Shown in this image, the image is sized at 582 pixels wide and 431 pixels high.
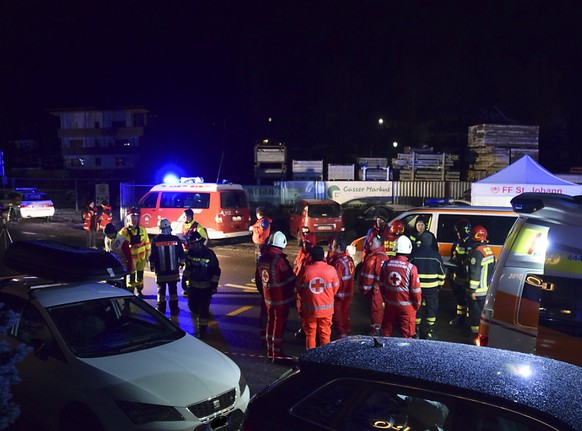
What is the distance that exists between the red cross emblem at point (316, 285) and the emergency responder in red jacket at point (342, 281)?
0.77 m

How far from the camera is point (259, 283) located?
26.0ft

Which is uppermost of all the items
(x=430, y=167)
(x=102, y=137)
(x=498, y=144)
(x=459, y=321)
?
(x=102, y=137)

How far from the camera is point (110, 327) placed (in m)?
5.46

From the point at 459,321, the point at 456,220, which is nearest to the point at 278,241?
the point at 459,321

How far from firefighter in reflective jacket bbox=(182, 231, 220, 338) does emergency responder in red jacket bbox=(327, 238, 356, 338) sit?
1777 mm

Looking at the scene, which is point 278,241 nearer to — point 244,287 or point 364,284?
point 364,284

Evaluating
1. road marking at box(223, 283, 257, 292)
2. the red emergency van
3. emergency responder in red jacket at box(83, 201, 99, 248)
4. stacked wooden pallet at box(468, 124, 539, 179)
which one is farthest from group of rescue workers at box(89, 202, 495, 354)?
stacked wooden pallet at box(468, 124, 539, 179)

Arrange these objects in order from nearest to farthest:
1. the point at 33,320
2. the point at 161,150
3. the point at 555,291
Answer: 1. the point at 555,291
2. the point at 33,320
3. the point at 161,150

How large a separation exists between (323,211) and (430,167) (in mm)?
9301

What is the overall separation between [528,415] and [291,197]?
22.9 metres

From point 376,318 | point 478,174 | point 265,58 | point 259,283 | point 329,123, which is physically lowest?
point 376,318

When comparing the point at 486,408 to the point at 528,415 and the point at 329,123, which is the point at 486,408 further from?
the point at 329,123

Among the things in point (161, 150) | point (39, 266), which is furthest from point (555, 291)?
point (161, 150)

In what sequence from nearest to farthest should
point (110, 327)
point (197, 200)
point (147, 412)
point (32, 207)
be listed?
1. point (147, 412)
2. point (110, 327)
3. point (197, 200)
4. point (32, 207)
